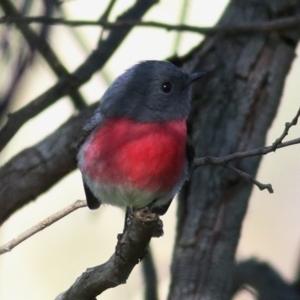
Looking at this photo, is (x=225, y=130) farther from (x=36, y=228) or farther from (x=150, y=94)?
(x=36, y=228)

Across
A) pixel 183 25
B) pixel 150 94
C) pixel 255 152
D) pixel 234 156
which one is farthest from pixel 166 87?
pixel 255 152

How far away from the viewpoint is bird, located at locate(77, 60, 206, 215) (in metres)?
→ 3.99

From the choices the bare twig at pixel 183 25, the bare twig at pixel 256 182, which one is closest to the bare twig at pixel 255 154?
the bare twig at pixel 256 182

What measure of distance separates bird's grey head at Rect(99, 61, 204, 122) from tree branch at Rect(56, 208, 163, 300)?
987 millimetres

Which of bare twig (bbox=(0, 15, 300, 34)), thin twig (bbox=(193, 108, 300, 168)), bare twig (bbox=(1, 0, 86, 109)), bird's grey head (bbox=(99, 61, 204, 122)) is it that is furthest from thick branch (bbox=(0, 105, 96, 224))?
thin twig (bbox=(193, 108, 300, 168))

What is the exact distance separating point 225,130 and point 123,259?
1.95 meters

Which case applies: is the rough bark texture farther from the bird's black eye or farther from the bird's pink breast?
the bird's pink breast

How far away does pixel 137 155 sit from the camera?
13.0 feet

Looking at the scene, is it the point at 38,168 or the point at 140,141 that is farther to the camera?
the point at 38,168

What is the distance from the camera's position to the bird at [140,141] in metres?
3.99

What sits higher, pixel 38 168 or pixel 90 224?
pixel 90 224

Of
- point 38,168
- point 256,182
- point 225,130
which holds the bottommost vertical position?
point 256,182

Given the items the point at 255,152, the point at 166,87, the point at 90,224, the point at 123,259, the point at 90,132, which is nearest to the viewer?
the point at 123,259

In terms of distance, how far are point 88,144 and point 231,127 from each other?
1.29 meters
